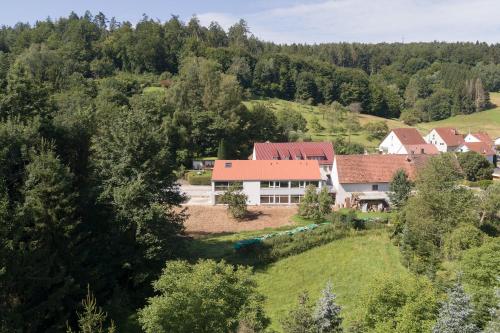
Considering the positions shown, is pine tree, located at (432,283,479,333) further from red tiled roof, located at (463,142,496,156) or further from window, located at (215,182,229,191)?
red tiled roof, located at (463,142,496,156)

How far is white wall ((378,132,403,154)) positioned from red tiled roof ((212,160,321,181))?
99.4 ft

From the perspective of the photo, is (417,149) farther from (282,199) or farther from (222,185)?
(222,185)

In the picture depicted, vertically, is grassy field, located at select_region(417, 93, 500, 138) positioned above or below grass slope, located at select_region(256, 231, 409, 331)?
above

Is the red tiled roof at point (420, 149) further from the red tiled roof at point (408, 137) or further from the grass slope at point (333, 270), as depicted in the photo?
the grass slope at point (333, 270)

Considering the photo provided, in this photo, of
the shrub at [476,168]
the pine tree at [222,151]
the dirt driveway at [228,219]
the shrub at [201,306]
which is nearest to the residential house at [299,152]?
the pine tree at [222,151]

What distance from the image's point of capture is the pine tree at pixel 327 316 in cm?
→ 1658

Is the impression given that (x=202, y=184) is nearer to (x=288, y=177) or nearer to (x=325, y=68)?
(x=288, y=177)

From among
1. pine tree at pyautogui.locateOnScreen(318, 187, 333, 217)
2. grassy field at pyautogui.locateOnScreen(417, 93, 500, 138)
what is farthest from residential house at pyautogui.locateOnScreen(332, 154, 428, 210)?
grassy field at pyautogui.locateOnScreen(417, 93, 500, 138)

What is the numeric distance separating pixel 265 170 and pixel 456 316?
34.1 meters

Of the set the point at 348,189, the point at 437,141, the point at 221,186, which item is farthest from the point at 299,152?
the point at 437,141

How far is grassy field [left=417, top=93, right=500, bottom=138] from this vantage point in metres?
110

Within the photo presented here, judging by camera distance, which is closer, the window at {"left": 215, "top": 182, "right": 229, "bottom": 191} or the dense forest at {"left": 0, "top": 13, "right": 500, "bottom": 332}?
the dense forest at {"left": 0, "top": 13, "right": 500, "bottom": 332}

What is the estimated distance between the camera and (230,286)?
57.4ft

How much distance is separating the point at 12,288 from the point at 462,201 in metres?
30.0
